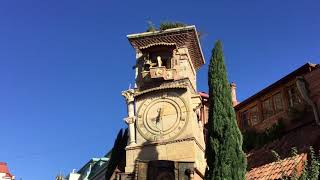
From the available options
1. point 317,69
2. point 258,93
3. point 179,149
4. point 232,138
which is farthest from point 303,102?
point 232,138

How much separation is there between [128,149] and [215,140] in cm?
846

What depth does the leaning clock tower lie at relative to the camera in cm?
2201

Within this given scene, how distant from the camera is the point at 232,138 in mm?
15812

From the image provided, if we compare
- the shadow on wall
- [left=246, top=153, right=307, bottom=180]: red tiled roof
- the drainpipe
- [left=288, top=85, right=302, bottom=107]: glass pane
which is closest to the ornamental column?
the shadow on wall

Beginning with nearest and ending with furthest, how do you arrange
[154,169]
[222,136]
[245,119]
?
1. [222,136]
2. [154,169]
3. [245,119]

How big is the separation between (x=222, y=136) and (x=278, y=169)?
97.0 inches

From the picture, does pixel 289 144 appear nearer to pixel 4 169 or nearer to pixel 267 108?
pixel 267 108

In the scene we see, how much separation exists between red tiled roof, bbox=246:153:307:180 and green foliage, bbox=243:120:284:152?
4.66 meters

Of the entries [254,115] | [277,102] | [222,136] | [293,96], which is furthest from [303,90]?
[222,136]

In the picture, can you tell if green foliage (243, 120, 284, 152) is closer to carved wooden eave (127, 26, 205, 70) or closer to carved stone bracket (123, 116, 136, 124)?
carved wooden eave (127, 26, 205, 70)

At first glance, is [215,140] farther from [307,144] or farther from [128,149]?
Answer: [128,149]

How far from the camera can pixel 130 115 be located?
79.9 ft

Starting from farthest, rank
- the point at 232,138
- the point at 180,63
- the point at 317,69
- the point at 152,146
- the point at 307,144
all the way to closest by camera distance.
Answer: the point at 180,63, the point at 152,146, the point at 317,69, the point at 307,144, the point at 232,138

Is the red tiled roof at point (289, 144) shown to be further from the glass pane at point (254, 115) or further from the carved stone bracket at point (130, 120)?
the carved stone bracket at point (130, 120)
